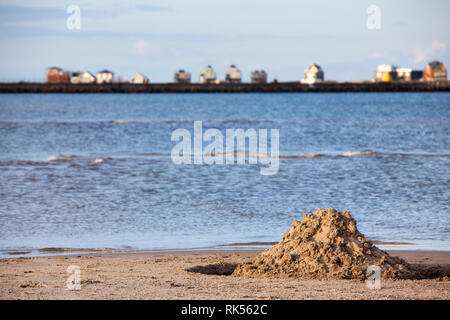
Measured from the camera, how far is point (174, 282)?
7762mm

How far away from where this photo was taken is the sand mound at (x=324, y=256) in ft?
26.8

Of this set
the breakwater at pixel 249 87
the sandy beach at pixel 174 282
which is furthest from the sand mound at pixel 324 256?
the breakwater at pixel 249 87

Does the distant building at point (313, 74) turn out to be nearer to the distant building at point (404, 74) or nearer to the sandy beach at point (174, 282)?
the distant building at point (404, 74)

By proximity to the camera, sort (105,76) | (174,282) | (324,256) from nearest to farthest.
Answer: (174,282) < (324,256) < (105,76)

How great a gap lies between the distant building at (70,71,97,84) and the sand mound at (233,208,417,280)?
17491 centimetres

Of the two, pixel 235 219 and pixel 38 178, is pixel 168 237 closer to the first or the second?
pixel 235 219

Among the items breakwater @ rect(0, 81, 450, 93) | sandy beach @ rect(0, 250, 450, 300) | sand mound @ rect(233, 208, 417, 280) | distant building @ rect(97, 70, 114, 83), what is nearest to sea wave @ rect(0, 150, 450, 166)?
sandy beach @ rect(0, 250, 450, 300)

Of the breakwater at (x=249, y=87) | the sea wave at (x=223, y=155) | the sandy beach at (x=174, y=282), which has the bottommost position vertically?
the sea wave at (x=223, y=155)

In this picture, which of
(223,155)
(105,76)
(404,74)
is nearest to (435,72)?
(404,74)

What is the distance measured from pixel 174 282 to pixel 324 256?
1.87 metres

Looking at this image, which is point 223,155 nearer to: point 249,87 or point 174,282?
point 174,282

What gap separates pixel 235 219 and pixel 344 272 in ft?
17.2

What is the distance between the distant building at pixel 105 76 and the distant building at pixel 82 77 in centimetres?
153
